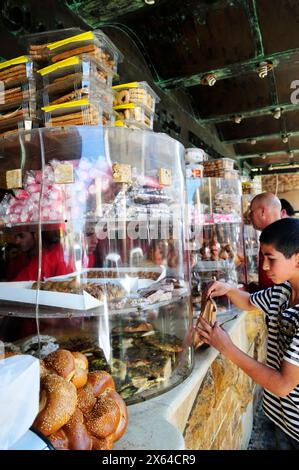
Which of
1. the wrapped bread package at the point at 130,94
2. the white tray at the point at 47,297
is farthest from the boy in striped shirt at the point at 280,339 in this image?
the wrapped bread package at the point at 130,94

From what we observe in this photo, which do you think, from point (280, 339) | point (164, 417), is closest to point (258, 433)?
point (280, 339)

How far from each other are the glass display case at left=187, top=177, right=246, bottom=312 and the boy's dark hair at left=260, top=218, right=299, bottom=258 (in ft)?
5.22

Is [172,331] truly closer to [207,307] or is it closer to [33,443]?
[207,307]

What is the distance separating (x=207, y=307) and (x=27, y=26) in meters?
2.42

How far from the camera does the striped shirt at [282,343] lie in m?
1.68

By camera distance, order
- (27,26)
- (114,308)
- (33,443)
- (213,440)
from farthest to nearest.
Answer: (27,26)
(213,440)
(114,308)
(33,443)

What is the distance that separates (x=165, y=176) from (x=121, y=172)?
0.29 meters

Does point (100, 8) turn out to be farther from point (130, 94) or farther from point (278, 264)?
point (278, 264)

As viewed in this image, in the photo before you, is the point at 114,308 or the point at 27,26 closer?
the point at 114,308

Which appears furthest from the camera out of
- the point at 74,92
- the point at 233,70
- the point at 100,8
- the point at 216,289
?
the point at 233,70

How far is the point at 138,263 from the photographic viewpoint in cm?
213

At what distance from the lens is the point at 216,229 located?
3740 millimetres

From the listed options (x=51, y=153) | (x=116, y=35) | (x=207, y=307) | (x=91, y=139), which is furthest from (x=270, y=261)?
(x=116, y=35)
